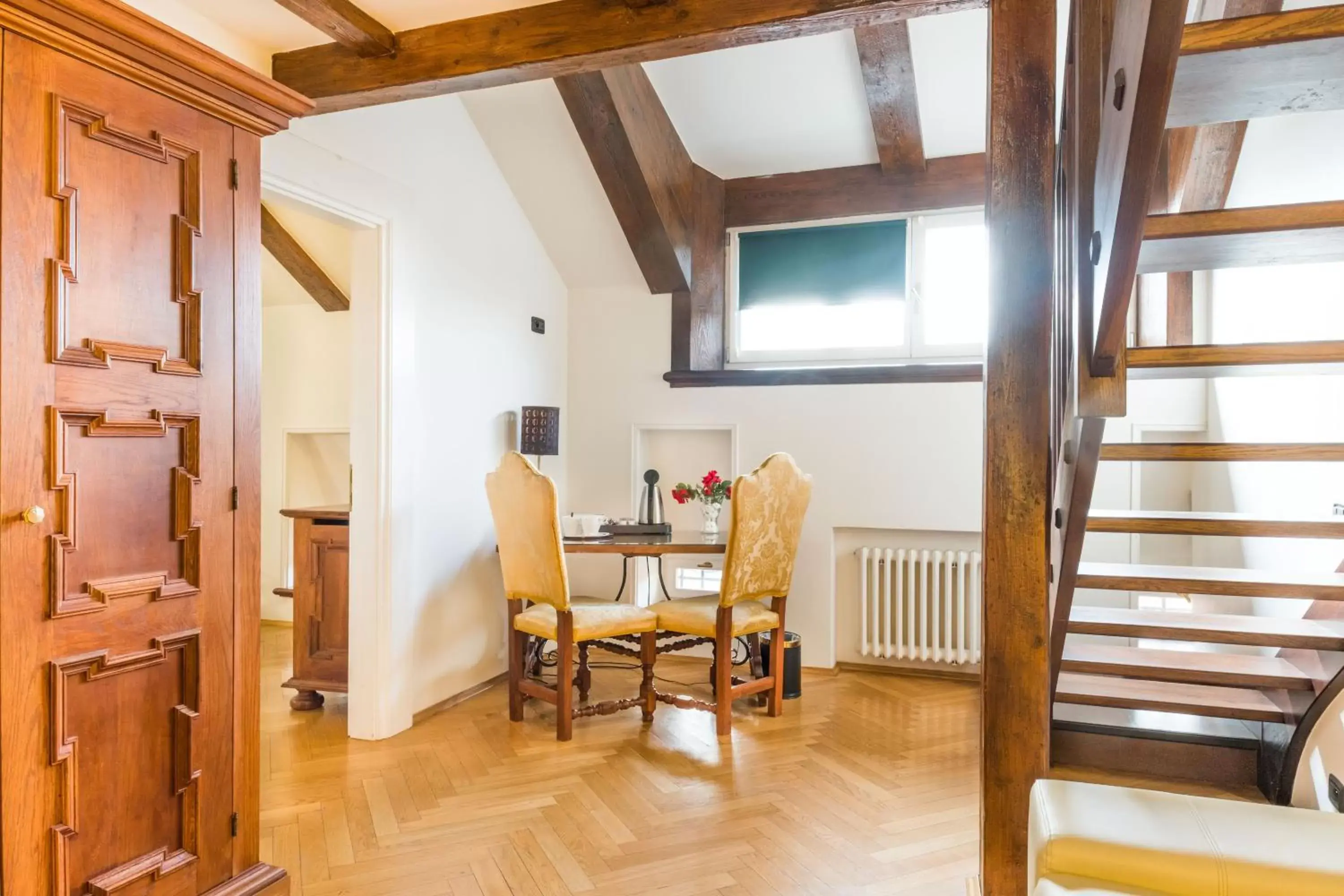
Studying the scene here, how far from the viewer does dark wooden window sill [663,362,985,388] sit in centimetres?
402

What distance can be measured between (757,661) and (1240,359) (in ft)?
8.79

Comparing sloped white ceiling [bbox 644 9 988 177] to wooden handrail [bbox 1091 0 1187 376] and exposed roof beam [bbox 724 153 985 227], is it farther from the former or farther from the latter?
wooden handrail [bbox 1091 0 1187 376]

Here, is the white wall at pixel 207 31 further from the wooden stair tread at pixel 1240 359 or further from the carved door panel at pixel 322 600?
the wooden stair tread at pixel 1240 359

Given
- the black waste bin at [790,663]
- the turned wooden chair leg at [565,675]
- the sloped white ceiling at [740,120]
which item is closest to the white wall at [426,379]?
the sloped white ceiling at [740,120]

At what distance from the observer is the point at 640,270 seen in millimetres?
4441

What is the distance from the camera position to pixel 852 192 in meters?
4.34

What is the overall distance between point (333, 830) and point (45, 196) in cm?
189

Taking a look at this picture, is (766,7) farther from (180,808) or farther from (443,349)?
(180,808)

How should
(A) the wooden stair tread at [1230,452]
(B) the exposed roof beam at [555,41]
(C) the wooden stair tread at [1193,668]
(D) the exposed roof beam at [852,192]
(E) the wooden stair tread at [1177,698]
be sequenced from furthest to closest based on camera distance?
(D) the exposed roof beam at [852,192] < (E) the wooden stair tread at [1177,698] < (C) the wooden stair tread at [1193,668] < (B) the exposed roof beam at [555,41] < (A) the wooden stair tread at [1230,452]

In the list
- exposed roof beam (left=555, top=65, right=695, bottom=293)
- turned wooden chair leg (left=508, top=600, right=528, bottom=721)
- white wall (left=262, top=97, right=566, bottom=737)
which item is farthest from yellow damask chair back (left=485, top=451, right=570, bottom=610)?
exposed roof beam (left=555, top=65, right=695, bottom=293)

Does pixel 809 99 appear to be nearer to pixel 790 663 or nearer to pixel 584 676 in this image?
pixel 790 663

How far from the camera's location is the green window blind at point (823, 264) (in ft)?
14.3

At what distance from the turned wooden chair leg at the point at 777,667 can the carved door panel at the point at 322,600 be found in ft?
6.04

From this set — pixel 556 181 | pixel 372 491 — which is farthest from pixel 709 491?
pixel 556 181
